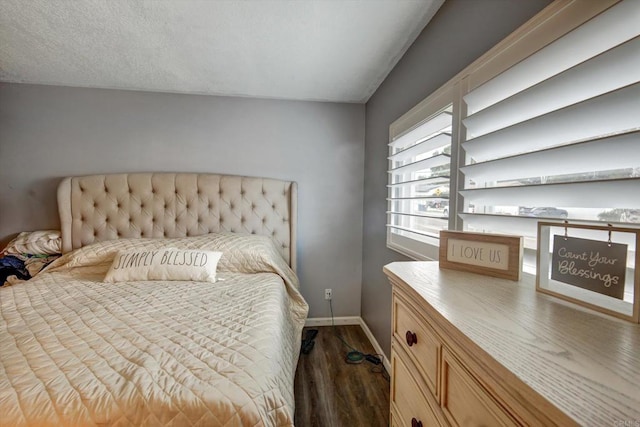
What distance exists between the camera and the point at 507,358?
38cm

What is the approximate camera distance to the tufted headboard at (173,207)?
2141 mm

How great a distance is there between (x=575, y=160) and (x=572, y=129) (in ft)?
0.27

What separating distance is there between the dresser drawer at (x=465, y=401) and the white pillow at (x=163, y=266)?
4.91 ft

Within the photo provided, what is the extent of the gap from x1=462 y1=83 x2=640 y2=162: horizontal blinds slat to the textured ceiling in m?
0.92

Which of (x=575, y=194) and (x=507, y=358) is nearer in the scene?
(x=507, y=358)

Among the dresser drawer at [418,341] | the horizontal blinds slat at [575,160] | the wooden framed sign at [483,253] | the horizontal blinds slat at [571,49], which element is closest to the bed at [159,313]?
the dresser drawer at [418,341]

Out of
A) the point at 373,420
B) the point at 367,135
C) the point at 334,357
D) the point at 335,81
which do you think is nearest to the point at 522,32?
the point at 335,81

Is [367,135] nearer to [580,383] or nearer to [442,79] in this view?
[442,79]

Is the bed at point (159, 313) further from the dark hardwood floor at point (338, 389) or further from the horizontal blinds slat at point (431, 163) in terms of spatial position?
the horizontal blinds slat at point (431, 163)

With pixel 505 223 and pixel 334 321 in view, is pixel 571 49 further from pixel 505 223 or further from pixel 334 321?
pixel 334 321

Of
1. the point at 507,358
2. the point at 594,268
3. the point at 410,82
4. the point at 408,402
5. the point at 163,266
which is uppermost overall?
the point at 410,82

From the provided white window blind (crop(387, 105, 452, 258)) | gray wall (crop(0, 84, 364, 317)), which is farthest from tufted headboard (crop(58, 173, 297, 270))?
white window blind (crop(387, 105, 452, 258))

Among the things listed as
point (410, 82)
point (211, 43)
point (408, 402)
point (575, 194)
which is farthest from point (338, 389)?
point (211, 43)

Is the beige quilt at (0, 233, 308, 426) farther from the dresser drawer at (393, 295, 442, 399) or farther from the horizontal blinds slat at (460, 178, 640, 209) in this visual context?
the horizontal blinds slat at (460, 178, 640, 209)
